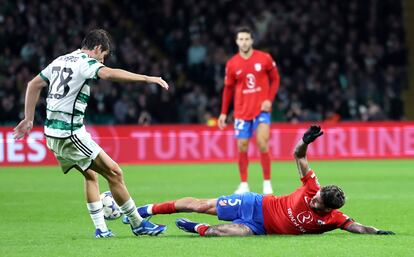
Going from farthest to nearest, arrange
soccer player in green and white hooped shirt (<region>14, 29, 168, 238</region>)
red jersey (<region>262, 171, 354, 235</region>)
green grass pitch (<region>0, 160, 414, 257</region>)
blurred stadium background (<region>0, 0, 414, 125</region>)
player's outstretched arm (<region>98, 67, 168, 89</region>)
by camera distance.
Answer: blurred stadium background (<region>0, 0, 414, 125</region>)
soccer player in green and white hooped shirt (<region>14, 29, 168, 238</region>)
red jersey (<region>262, 171, 354, 235</region>)
player's outstretched arm (<region>98, 67, 168, 89</region>)
green grass pitch (<region>0, 160, 414, 257</region>)

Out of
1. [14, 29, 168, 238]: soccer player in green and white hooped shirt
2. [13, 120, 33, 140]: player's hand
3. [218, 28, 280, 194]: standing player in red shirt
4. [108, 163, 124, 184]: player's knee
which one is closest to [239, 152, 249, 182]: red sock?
[218, 28, 280, 194]: standing player in red shirt

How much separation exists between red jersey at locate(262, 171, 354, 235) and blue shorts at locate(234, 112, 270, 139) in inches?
234

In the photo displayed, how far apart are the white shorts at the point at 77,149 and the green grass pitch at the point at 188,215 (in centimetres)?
77

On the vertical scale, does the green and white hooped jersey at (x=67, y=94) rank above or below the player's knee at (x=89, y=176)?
above

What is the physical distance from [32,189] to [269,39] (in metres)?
13.4

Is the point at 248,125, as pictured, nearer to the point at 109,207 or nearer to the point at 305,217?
the point at 109,207

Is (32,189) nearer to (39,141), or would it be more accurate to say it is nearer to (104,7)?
(39,141)

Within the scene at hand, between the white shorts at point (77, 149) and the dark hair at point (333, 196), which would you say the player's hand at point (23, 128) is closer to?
the white shorts at point (77, 149)

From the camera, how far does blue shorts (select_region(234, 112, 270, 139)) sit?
16.2 metres

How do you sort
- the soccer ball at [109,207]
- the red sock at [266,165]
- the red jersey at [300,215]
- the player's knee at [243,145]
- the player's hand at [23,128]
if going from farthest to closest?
the player's knee at [243,145] → the red sock at [266,165] → the soccer ball at [109,207] → the player's hand at [23,128] → the red jersey at [300,215]

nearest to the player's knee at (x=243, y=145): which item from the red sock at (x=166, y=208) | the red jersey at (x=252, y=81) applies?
the red jersey at (x=252, y=81)

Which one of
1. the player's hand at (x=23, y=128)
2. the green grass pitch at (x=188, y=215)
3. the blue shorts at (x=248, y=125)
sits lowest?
the green grass pitch at (x=188, y=215)

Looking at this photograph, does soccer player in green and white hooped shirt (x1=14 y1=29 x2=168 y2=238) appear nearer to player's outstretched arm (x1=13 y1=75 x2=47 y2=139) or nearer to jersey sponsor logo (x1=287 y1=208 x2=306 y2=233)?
player's outstretched arm (x1=13 y1=75 x2=47 y2=139)

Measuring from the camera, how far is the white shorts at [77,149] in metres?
10.1
